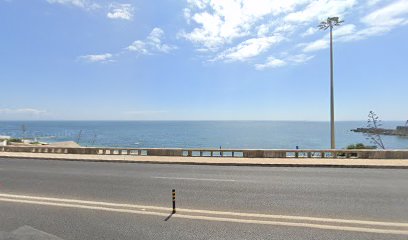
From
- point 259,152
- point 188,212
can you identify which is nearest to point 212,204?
point 188,212

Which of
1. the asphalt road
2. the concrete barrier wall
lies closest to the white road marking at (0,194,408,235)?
the asphalt road

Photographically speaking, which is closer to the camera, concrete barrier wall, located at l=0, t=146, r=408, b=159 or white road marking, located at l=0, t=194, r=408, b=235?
white road marking, located at l=0, t=194, r=408, b=235

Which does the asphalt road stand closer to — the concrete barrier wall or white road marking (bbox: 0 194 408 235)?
white road marking (bbox: 0 194 408 235)

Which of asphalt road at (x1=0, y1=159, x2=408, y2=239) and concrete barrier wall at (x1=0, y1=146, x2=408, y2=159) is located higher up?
concrete barrier wall at (x1=0, y1=146, x2=408, y2=159)

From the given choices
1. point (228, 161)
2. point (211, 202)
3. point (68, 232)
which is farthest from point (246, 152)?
point (68, 232)

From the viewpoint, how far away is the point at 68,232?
5.50 m

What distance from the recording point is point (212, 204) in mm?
7449

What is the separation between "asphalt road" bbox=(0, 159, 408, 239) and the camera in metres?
5.50

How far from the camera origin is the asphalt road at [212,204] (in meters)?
5.50

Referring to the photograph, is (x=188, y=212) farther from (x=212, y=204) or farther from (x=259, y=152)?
(x=259, y=152)

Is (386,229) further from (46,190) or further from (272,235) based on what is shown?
(46,190)

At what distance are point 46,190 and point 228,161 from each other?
988 centimetres

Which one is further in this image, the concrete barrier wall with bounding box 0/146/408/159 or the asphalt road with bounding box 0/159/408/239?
the concrete barrier wall with bounding box 0/146/408/159

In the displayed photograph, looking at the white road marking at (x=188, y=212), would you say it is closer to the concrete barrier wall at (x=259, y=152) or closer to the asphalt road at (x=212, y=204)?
the asphalt road at (x=212, y=204)
